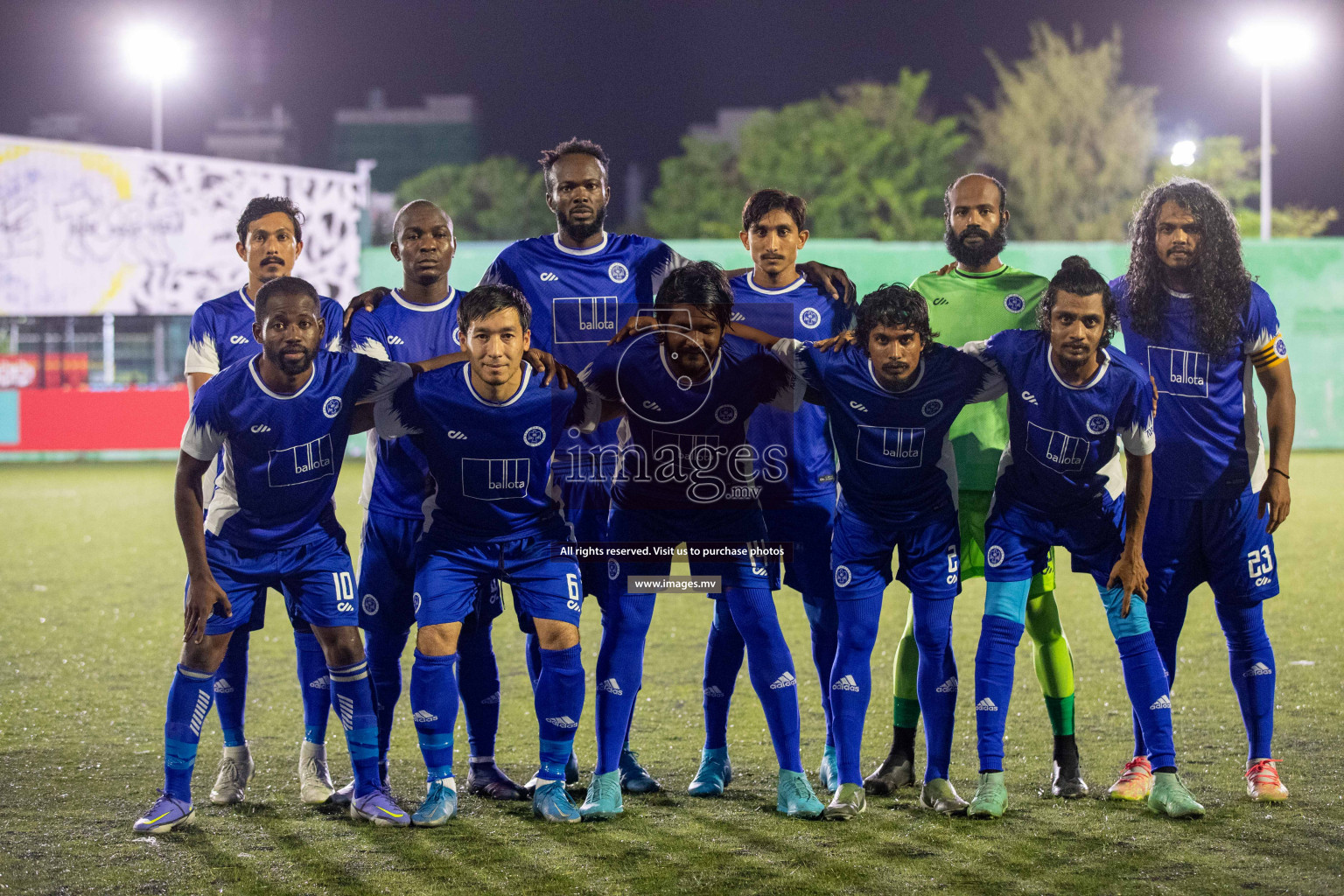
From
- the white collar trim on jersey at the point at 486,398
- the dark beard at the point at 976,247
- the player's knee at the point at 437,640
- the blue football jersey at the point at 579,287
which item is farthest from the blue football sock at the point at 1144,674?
the player's knee at the point at 437,640

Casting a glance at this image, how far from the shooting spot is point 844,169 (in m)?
44.2

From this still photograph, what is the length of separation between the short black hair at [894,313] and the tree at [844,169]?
1444 inches

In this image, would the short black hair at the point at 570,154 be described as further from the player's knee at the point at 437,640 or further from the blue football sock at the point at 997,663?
the blue football sock at the point at 997,663

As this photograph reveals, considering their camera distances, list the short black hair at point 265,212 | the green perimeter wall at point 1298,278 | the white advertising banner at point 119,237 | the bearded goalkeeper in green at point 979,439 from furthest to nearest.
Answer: the white advertising banner at point 119,237 → the green perimeter wall at point 1298,278 → the short black hair at point 265,212 → the bearded goalkeeper in green at point 979,439

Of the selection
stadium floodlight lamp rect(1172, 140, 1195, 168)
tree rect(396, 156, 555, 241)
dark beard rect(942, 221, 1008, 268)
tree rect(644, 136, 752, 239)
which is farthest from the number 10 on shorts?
tree rect(396, 156, 555, 241)

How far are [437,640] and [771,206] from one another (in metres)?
1.72

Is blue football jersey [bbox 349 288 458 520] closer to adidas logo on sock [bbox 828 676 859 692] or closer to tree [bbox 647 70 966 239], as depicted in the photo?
adidas logo on sock [bbox 828 676 859 692]

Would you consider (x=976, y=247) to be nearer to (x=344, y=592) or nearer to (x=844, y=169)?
(x=344, y=592)

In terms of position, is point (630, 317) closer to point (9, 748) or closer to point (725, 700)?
point (725, 700)

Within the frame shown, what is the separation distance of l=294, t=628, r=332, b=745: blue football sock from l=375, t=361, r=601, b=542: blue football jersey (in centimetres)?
67

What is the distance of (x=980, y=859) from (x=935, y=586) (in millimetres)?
853

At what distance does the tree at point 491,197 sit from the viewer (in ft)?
200

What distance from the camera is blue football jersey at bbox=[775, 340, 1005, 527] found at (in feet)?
13.6

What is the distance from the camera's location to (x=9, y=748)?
4984 millimetres
